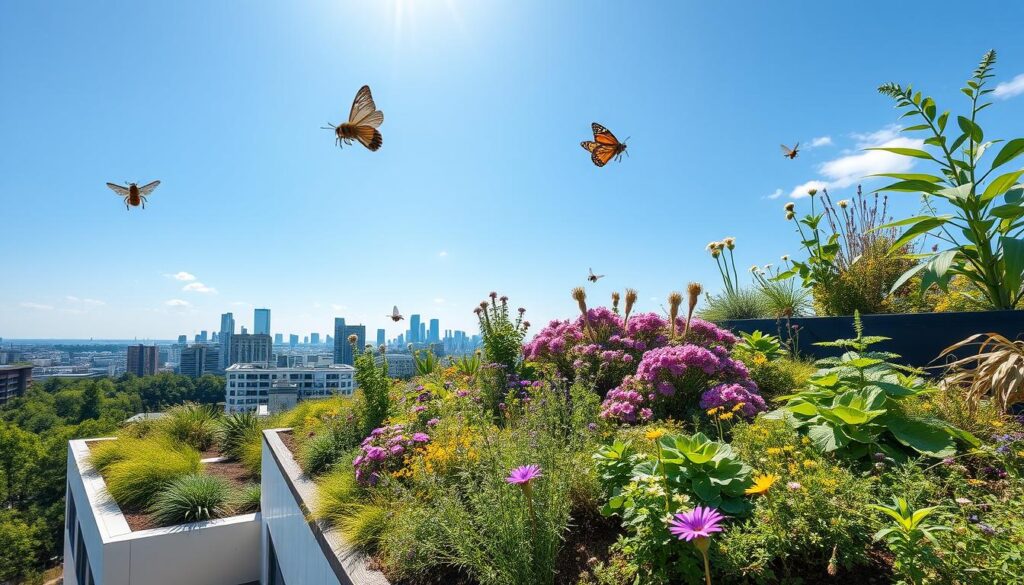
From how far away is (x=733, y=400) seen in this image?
276 centimetres

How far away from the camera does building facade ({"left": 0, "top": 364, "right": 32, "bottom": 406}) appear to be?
47.9 m

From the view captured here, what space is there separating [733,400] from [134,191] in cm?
458

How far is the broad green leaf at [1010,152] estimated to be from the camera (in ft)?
10.1

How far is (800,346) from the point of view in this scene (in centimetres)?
450

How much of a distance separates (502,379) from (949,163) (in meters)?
4.06

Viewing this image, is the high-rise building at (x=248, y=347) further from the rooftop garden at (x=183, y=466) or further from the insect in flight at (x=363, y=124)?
the insect in flight at (x=363, y=124)

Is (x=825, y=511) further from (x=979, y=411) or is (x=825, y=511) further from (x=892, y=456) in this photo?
(x=979, y=411)

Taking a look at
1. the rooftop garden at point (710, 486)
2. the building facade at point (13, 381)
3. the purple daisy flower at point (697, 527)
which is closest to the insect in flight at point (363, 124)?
the rooftop garden at point (710, 486)

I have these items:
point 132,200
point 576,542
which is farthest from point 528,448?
point 132,200

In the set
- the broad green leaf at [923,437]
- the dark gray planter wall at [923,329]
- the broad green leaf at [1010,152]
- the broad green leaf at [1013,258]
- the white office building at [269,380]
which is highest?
the broad green leaf at [1010,152]

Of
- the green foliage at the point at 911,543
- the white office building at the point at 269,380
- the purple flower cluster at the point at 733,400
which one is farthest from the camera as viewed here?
the white office building at the point at 269,380

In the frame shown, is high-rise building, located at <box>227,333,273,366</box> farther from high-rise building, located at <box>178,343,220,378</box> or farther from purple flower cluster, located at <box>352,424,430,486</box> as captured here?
purple flower cluster, located at <box>352,424,430,486</box>

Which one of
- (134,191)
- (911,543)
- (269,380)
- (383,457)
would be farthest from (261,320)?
(911,543)

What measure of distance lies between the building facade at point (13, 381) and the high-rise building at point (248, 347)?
35.6 metres
